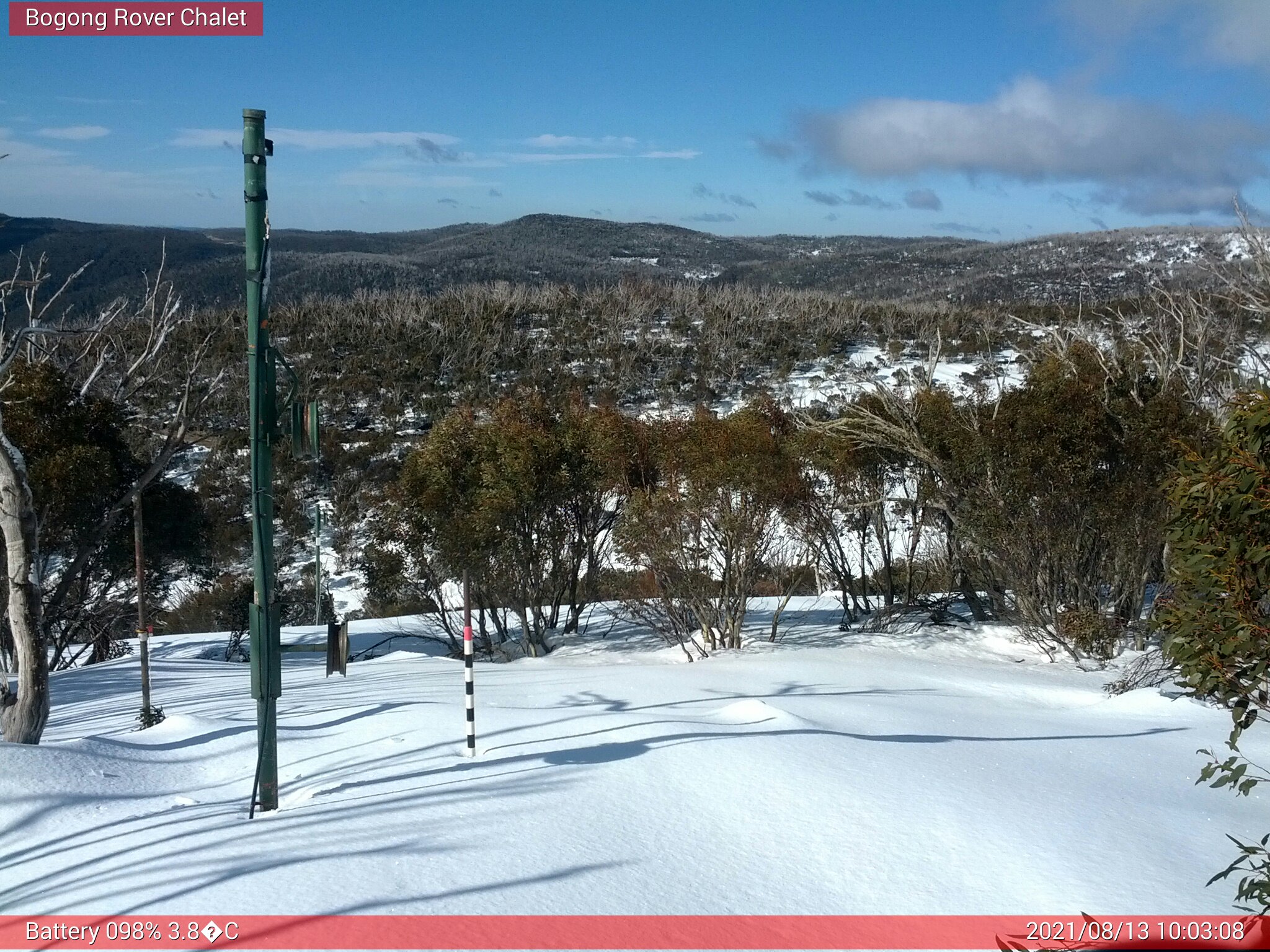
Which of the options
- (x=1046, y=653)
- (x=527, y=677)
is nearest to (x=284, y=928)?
(x=527, y=677)

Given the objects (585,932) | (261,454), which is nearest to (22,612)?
(261,454)

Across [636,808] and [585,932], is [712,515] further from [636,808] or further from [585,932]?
[585,932]

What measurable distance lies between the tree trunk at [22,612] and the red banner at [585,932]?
12.8ft

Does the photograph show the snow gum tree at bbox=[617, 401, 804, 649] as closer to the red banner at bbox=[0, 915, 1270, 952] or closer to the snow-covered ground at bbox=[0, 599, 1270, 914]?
the snow-covered ground at bbox=[0, 599, 1270, 914]

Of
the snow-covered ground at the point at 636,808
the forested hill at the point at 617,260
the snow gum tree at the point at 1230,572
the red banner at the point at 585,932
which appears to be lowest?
the snow-covered ground at the point at 636,808

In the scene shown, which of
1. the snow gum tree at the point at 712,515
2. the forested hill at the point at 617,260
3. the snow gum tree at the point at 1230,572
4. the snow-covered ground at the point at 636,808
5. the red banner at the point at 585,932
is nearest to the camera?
the snow gum tree at the point at 1230,572

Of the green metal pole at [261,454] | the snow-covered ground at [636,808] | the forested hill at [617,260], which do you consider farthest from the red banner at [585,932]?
the forested hill at [617,260]

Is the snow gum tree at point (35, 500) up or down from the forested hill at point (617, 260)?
down

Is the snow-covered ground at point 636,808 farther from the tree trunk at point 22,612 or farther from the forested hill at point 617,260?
the forested hill at point 617,260

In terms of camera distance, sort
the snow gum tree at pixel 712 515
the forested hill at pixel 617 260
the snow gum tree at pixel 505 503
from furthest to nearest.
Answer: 1. the forested hill at pixel 617 260
2. the snow gum tree at pixel 505 503
3. the snow gum tree at pixel 712 515

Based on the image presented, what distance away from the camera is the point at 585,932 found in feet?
13.3

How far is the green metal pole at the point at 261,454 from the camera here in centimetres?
541

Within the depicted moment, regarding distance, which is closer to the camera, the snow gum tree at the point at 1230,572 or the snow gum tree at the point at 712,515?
the snow gum tree at the point at 1230,572

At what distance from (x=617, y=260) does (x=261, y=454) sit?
96.8 m
